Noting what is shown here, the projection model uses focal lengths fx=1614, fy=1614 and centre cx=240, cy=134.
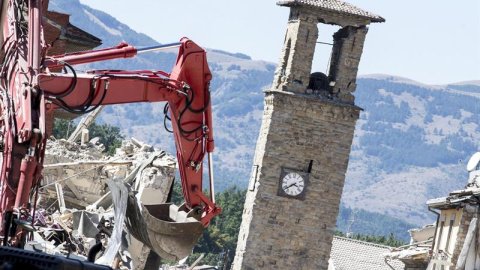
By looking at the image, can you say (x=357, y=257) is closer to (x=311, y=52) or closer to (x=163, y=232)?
(x=311, y=52)

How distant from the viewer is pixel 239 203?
140m

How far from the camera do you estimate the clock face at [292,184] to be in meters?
52.5

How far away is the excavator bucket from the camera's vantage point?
85.9 feet

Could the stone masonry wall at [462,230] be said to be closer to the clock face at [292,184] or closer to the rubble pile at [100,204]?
the clock face at [292,184]

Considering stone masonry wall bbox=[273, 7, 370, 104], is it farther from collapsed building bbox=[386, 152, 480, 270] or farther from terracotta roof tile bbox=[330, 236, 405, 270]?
terracotta roof tile bbox=[330, 236, 405, 270]

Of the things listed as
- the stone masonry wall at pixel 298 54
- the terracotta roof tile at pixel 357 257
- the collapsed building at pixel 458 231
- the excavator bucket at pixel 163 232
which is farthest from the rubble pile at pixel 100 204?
the terracotta roof tile at pixel 357 257

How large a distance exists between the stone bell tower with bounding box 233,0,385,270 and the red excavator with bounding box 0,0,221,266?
24008 mm

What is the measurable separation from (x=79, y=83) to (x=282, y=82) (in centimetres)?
2956

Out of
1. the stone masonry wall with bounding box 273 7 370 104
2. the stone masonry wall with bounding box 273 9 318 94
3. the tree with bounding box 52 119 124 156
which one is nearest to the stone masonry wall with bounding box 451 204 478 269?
the stone masonry wall with bounding box 273 7 370 104

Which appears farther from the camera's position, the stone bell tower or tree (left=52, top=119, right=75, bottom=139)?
tree (left=52, top=119, right=75, bottom=139)

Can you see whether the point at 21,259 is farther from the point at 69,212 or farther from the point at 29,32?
the point at 69,212

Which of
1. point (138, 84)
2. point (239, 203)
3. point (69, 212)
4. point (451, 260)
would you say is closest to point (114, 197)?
point (138, 84)

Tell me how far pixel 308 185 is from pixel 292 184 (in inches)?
30.9

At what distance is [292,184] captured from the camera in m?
→ 52.4
